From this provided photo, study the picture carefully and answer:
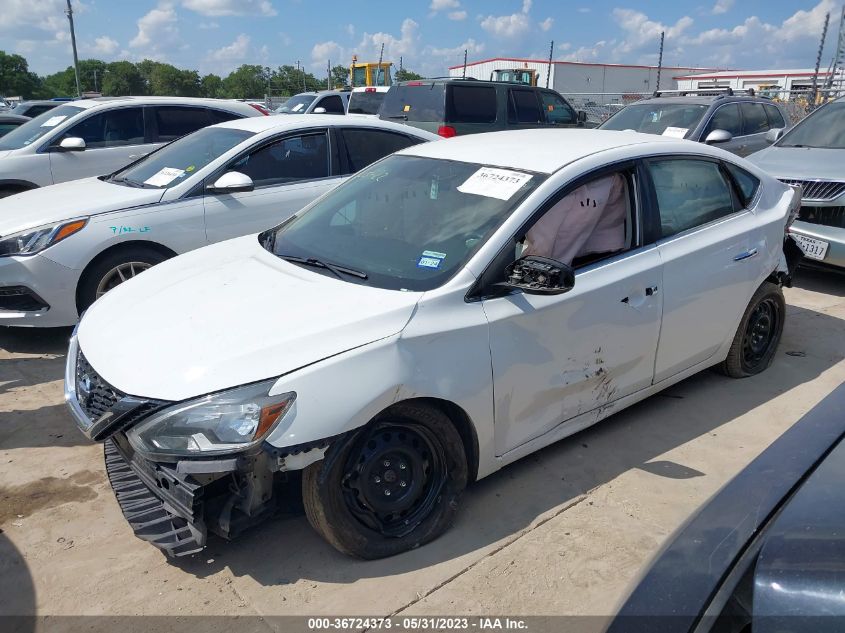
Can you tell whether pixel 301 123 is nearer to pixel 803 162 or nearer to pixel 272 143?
pixel 272 143

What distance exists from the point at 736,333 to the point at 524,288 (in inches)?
83.3

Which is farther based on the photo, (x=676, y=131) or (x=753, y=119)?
(x=753, y=119)

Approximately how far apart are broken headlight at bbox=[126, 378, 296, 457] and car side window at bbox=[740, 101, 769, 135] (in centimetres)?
943

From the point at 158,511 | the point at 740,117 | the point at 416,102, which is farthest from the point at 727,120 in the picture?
the point at 158,511

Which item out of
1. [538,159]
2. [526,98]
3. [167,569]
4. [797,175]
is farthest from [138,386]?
[526,98]

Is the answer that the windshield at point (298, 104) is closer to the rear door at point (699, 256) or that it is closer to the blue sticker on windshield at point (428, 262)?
the rear door at point (699, 256)

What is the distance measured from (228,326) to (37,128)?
720 centimetres

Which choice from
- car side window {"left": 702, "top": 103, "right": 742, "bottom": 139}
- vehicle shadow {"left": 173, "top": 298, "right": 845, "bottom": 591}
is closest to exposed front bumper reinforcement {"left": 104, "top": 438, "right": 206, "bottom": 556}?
vehicle shadow {"left": 173, "top": 298, "right": 845, "bottom": 591}

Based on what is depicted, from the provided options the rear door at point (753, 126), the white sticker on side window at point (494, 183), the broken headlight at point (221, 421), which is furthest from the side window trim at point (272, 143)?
the rear door at point (753, 126)

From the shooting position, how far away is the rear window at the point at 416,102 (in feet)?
36.1

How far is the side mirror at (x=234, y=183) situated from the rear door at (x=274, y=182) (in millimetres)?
216

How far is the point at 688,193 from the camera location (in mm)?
4027

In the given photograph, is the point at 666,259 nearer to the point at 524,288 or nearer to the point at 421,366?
the point at 524,288

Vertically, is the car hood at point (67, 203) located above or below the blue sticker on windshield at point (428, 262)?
below
